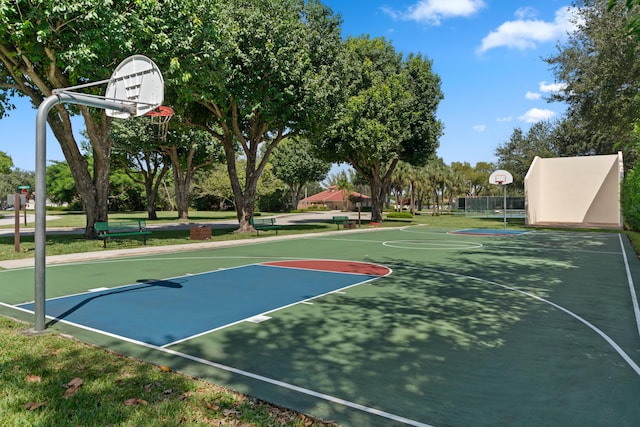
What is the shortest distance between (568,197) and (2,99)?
39670 mm

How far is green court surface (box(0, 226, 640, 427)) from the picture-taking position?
12.6 ft

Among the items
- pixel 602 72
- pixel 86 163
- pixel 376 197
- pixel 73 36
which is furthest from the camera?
pixel 376 197

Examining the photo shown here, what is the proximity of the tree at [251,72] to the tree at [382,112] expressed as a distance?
6191mm

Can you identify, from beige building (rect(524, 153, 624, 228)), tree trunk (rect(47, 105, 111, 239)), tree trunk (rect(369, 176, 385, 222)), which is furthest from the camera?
tree trunk (rect(369, 176, 385, 222))

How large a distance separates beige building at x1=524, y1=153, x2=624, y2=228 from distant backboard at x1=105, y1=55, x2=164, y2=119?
32934 millimetres

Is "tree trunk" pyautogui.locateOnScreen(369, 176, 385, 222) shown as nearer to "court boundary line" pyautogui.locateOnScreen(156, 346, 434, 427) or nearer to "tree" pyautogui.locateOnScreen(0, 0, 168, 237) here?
"tree" pyautogui.locateOnScreen(0, 0, 168, 237)

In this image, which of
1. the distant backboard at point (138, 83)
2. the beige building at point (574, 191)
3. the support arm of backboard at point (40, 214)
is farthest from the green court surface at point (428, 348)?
the beige building at point (574, 191)

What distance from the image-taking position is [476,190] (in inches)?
3981

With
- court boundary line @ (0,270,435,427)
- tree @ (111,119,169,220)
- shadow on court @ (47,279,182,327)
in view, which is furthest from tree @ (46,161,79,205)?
court boundary line @ (0,270,435,427)

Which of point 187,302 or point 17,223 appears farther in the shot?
point 17,223

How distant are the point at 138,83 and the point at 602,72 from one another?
92.1 ft

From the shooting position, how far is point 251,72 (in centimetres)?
2016

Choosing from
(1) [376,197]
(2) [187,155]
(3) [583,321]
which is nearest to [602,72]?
(1) [376,197]

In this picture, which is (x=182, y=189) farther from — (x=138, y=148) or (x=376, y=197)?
(x=376, y=197)
